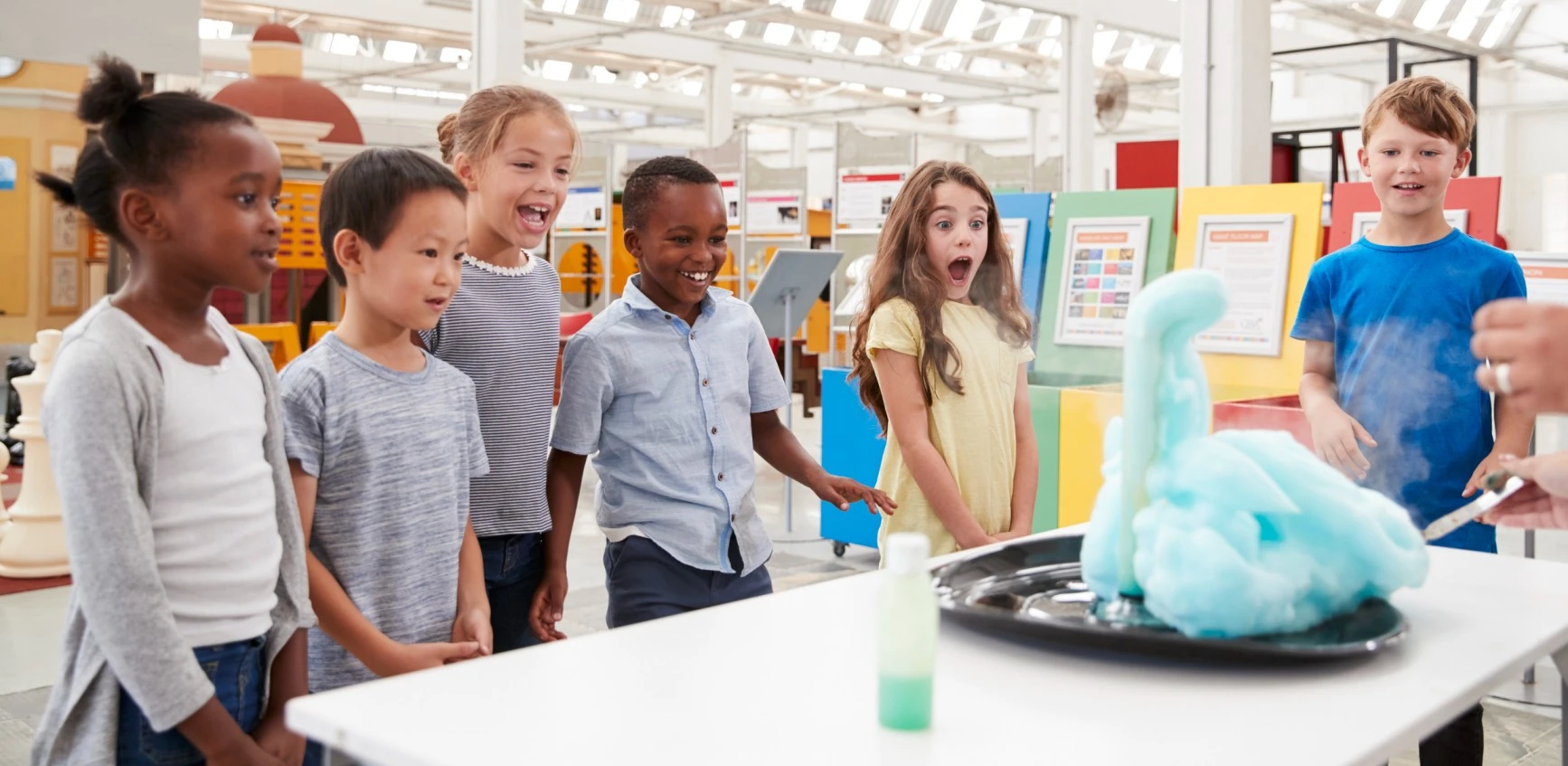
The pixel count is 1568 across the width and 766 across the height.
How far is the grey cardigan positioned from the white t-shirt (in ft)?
0.10

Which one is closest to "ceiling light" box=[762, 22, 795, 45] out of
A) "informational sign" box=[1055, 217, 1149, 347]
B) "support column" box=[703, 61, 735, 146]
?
"support column" box=[703, 61, 735, 146]

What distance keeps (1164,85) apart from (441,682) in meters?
17.4

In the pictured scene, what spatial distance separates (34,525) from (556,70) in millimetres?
12779

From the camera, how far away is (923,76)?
1571 cm

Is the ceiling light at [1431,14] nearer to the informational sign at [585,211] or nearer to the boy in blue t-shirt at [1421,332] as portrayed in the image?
the informational sign at [585,211]

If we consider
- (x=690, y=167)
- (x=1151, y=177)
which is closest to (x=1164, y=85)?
(x=1151, y=177)

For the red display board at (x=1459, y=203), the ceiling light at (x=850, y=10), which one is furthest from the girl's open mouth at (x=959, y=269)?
the ceiling light at (x=850, y=10)

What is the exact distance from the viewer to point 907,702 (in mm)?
973

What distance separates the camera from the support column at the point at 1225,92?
5020 mm

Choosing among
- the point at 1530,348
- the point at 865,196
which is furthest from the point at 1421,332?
the point at 865,196

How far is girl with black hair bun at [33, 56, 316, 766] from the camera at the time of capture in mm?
1213

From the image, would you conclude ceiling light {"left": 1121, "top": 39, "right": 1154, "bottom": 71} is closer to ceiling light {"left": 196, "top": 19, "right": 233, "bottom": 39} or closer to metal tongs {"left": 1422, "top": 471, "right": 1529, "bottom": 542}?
ceiling light {"left": 196, "top": 19, "right": 233, "bottom": 39}

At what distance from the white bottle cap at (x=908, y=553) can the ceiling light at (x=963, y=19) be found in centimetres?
1398

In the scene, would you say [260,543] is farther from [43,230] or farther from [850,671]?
[43,230]
